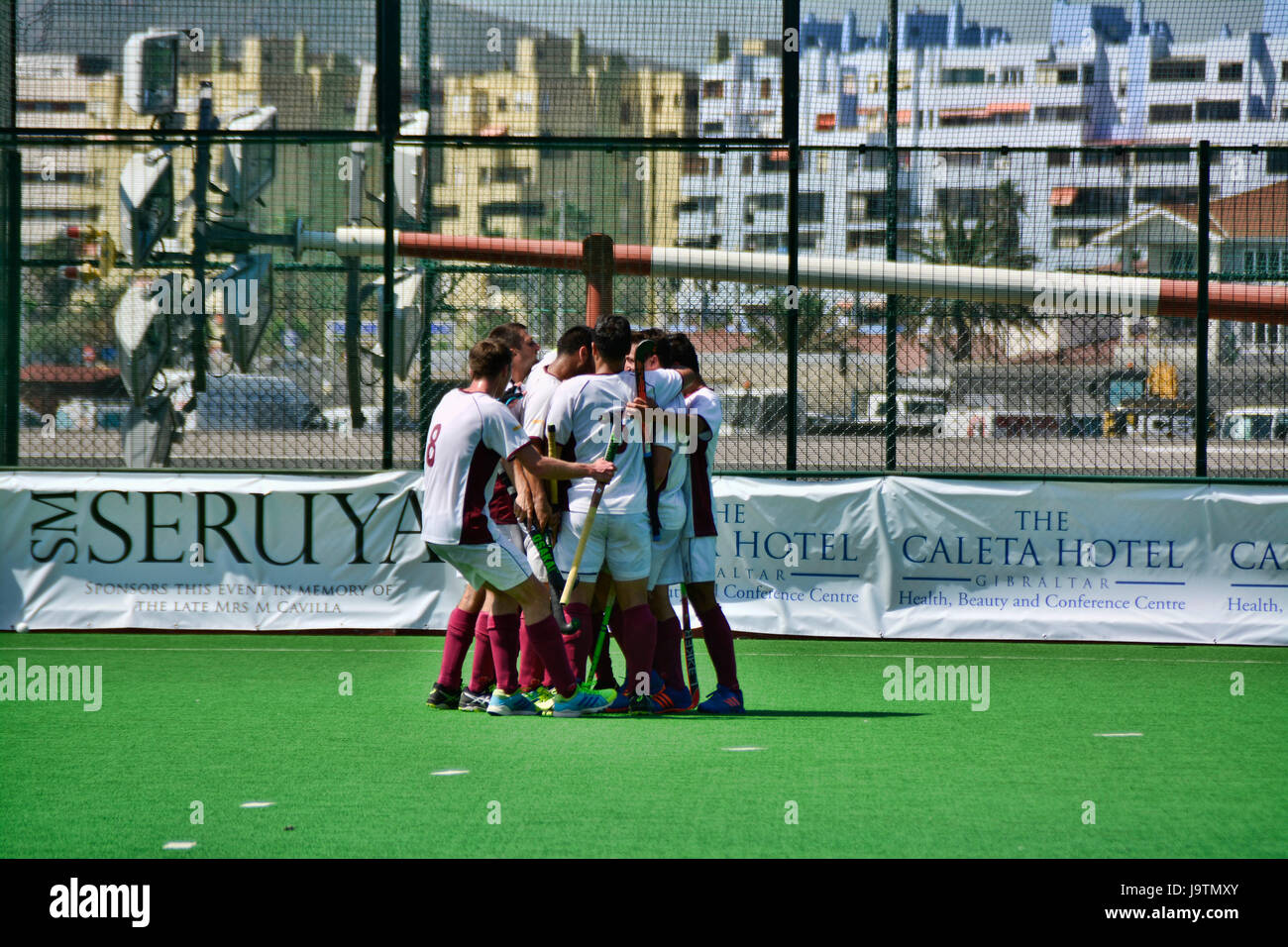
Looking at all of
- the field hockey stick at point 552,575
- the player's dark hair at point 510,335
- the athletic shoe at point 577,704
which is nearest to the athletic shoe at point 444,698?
the athletic shoe at point 577,704

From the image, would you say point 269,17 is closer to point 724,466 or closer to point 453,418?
point 724,466

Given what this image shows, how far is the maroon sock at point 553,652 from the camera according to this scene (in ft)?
24.3

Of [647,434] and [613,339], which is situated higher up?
[613,339]

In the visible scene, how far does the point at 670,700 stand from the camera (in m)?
7.87

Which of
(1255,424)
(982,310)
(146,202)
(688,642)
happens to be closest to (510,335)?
(688,642)

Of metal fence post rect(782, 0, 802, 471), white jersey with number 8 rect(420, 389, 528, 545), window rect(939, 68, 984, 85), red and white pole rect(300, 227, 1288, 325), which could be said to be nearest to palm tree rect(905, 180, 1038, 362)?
red and white pole rect(300, 227, 1288, 325)

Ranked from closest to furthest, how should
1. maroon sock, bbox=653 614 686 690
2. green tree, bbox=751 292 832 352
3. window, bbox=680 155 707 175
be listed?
maroon sock, bbox=653 614 686 690, green tree, bbox=751 292 832 352, window, bbox=680 155 707 175

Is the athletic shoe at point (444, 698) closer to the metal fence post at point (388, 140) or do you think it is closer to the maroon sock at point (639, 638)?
the maroon sock at point (639, 638)

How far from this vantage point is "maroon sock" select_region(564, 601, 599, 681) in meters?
7.83

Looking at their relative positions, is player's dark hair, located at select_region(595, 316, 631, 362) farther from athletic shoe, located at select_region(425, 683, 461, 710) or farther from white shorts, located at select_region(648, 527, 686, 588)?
athletic shoe, located at select_region(425, 683, 461, 710)

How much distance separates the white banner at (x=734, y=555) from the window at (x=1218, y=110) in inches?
2737

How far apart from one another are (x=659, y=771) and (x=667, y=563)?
1.85 meters

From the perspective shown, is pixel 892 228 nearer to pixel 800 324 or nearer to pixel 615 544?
pixel 800 324

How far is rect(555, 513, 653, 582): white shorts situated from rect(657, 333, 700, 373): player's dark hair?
0.87m
